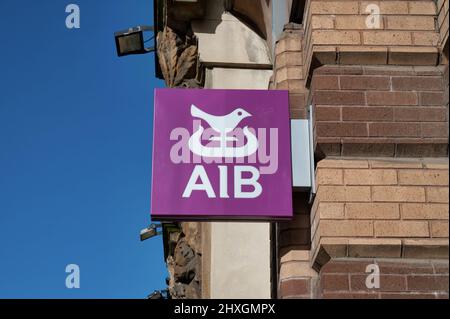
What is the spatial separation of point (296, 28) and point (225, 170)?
1.43 metres

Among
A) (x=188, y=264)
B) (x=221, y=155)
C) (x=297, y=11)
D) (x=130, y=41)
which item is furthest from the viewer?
(x=130, y=41)

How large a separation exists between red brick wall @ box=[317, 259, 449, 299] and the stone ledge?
0.03 meters

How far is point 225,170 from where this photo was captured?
482cm

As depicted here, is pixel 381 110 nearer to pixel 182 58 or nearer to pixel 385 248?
pixel 385 248

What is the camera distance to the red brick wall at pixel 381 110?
474 cm

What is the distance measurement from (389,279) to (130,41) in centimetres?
913

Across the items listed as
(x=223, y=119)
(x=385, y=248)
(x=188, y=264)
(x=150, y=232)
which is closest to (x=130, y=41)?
(x=188, y=264)

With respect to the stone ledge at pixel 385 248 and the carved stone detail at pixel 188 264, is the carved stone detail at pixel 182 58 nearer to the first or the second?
the carved stone detail at pixel 188 264

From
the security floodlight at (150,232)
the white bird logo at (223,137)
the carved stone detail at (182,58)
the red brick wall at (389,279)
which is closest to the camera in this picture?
the red brick wall at (389,279)

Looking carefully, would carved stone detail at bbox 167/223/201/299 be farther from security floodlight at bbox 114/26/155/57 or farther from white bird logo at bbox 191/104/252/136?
white bird logo at bbox 191/104/252/136

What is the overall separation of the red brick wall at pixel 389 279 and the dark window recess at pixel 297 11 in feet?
6.62

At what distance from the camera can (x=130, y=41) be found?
41.9ft

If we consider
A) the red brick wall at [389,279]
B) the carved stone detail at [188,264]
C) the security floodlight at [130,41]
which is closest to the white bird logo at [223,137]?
the red brick wall at [389,279]

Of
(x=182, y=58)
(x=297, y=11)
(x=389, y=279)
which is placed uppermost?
(x=182, y=58)
